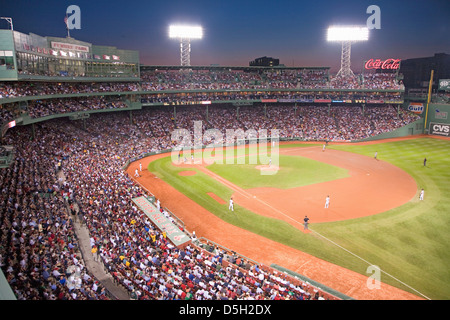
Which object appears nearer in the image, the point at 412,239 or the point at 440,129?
the point at 412,239

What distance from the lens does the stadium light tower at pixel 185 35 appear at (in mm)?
52656

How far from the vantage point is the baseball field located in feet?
54.0

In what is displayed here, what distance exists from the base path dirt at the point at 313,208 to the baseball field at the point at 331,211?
0.22ft

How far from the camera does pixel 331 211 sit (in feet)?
78.4

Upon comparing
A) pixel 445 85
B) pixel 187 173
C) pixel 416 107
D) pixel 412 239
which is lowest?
pixel 412 239

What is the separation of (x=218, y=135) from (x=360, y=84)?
3285cm

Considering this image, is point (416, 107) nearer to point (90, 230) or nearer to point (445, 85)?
point (445, 85)

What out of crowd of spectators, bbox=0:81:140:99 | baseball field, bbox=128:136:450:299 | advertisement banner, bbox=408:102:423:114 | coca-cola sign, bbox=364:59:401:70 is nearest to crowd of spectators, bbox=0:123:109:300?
baseball field, bbox=128:136:450:299

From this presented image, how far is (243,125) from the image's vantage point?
56312 mm

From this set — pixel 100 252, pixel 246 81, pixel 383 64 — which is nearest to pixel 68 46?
pixel 246 81

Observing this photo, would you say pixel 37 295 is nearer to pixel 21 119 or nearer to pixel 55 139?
pixel 21 119

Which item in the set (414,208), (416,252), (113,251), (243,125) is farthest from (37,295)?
(243,125)

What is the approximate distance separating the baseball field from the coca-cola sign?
2410 centimetres

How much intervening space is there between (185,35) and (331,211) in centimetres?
4182
